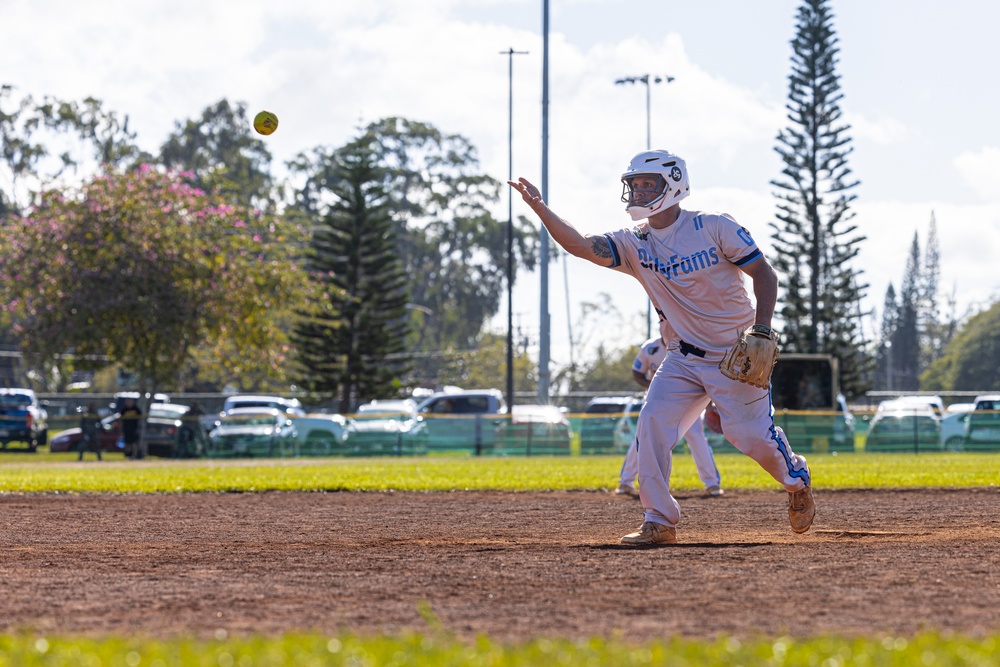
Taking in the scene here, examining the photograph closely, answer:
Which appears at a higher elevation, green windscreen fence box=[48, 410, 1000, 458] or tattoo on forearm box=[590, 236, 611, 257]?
tattoo on forearm box=[590, 236, 611, 257]

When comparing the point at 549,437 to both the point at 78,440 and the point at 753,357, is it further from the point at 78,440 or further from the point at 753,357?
the point at 753,357

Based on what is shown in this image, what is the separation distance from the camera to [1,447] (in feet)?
130

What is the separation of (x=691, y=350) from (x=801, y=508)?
1.16 metres

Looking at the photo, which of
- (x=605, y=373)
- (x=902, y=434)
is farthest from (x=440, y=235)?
(x=902, y=434)

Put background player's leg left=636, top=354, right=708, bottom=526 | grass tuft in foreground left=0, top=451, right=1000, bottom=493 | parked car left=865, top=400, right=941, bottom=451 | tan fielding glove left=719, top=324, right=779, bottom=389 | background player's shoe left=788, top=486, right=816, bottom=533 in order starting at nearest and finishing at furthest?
tan fielding glove left=719, top=324, right=779, bottom=389 → background player's leg left=636, top=354, right=708, bottom=526 → background player's shoe left=788, top=486, right=816, bottom=533 → grass tuft in foreground left=0, top=451, right=1000, bottom=493 → parked car left=865, top=400, right=941, bottom=451

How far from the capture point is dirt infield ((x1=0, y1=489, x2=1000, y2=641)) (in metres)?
4.72

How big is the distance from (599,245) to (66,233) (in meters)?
30.2

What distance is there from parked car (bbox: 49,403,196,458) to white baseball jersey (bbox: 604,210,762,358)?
24.3 meters

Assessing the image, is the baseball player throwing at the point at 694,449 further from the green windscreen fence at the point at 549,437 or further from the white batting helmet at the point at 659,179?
the green windscreen fence at the point at 549,437

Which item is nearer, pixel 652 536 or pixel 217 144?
pixel 652 536

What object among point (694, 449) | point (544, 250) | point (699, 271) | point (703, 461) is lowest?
point (703, 461)

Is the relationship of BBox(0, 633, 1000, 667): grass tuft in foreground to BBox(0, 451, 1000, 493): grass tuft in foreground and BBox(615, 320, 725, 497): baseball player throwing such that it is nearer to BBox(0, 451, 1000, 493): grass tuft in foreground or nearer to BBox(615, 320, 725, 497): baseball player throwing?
BBox(615, 320, 725, 497): baseball player throwing

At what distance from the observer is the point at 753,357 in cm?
741

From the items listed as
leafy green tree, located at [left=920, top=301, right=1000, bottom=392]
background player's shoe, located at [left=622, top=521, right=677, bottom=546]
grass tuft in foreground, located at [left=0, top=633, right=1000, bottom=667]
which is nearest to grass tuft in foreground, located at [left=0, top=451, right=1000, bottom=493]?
background player's shoe, located at [left=622, top=521, right=677, bottom=546]
